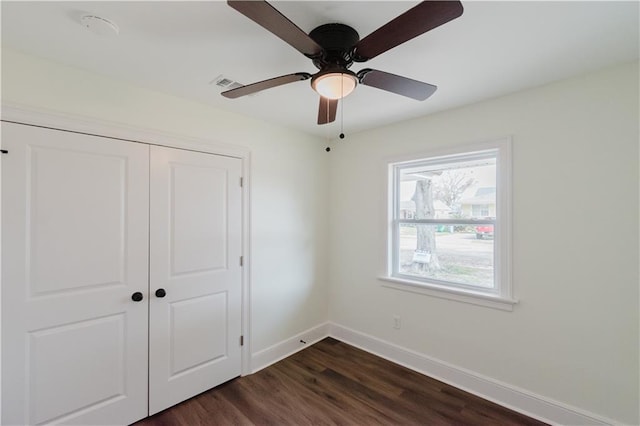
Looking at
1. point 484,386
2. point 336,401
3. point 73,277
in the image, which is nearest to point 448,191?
point 484,386

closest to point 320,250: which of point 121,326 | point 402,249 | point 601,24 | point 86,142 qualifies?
point 402,249

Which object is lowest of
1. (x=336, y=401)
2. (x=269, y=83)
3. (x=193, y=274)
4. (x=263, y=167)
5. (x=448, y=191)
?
(x=336, y=401)

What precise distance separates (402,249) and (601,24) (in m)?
2.20

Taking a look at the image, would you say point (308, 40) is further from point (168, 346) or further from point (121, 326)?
point (168, 346)

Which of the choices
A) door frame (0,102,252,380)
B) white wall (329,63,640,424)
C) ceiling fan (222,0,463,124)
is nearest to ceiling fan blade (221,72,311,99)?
ceiling fan (222,0,463,124)

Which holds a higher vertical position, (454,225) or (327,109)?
(327,109)

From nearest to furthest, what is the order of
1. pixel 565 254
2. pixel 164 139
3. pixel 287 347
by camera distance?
pixel 565 254
pixel 164 139
pixel 287 347

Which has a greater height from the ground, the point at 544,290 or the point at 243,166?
the point at 243,166

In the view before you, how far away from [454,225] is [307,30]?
2.11 meters

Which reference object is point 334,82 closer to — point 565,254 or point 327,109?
point 327,109

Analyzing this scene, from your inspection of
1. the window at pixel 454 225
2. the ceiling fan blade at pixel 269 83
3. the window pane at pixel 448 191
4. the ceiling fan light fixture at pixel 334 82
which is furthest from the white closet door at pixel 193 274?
the window pane at pixel 448 191

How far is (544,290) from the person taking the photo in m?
2.12

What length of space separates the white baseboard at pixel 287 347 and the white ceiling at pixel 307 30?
8.10ft

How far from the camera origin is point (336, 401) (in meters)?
2.30
